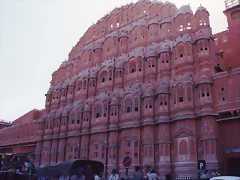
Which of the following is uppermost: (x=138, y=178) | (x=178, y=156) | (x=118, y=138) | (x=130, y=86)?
(x=130, y=86)

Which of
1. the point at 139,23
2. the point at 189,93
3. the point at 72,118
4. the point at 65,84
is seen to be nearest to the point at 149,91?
the point at 189,93

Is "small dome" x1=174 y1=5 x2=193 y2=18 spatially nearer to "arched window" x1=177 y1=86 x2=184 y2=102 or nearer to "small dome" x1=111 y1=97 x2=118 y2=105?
"arched window" x1=177 y1=86 x2=184 y2=102

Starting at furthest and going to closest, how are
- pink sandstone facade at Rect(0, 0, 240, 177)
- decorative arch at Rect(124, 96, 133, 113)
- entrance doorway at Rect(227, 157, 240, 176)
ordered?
decorative arch at Rect(124, 96, 133, 113) → pink sandstone facade at Rect(0, 0, 240, 177) → entrance doorway at Rect(227, 157, 240, 176)

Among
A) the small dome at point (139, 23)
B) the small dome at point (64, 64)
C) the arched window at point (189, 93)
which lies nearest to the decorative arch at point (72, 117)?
the small dome at point (64, 64)

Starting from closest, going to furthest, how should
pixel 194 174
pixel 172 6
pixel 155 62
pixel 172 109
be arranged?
pixel 194 174
pixel 172 109
pixel 155 62
pixel 172 6

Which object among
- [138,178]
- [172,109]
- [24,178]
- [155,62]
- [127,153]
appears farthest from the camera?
[155,62]

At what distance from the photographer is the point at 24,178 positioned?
9.11 m

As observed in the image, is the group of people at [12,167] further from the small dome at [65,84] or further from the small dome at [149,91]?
the small dome at [65,84]

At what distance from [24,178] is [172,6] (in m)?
27.2

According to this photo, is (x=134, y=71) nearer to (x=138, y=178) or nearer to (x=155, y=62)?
(x=155, y=62)

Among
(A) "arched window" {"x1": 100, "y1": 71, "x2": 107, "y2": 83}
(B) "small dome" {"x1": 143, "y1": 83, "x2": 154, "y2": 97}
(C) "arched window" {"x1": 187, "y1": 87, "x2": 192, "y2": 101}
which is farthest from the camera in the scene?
(A) "arched window" {"x1": 100, "y1": 71, "x2": 107, "y2": 83}

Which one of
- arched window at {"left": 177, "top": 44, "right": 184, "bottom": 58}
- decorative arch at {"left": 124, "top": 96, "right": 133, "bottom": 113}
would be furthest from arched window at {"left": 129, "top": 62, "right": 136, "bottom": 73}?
arched window at {"left": 177, "top": 44, "right": 184, "bottom": 58}

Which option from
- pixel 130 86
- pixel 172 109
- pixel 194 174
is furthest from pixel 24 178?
pixel 130 86

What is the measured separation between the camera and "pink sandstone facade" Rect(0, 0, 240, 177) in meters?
21.4
